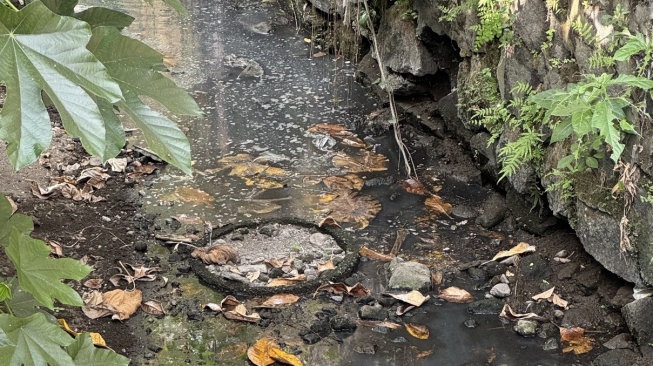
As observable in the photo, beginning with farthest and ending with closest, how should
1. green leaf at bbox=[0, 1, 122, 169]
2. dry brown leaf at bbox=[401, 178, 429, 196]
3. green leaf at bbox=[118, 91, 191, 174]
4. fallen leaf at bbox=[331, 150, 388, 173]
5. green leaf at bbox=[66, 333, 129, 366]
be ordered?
fallen leaf at bbox=[331, 150, 388, 173]
dry brown leaf at bbox=[401, 178, 429, 196]
green leaf at bbox=[66, 333, 129, 366]
green leaf at bbox=[118, 91, 191, 174]
green leaf at bbox=[0, 1, 122, 169]

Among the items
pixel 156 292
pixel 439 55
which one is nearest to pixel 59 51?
pixel 156 292

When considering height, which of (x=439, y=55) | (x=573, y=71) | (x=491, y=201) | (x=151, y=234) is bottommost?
(x=151, y=234)

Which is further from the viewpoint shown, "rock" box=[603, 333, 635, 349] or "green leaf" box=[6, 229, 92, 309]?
"rock" box=[603, 333, 635, 349]

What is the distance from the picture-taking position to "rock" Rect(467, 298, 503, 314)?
4.11 meters

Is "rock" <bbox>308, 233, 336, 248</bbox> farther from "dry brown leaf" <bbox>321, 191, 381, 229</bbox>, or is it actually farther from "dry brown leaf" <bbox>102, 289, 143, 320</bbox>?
"dry brown leaf" <bbox>102, 289, 143, 320</bbox>

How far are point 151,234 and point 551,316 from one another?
252 centimetres

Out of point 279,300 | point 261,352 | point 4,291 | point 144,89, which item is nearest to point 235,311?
point 279,300

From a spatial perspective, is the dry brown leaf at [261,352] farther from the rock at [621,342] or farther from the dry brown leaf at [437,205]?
the dry brown leaf at [437,205]

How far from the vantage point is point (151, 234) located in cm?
487

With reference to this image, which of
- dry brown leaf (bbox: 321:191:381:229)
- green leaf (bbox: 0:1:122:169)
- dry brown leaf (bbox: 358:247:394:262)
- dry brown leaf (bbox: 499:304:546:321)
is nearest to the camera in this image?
green leaf (bbox: 0:1:122:169)

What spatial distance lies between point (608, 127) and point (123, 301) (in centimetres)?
266

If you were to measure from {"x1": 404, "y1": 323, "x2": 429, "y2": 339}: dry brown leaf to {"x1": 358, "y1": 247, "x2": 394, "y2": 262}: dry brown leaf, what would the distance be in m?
0.67

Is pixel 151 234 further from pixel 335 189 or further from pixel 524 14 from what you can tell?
pixel 524 14

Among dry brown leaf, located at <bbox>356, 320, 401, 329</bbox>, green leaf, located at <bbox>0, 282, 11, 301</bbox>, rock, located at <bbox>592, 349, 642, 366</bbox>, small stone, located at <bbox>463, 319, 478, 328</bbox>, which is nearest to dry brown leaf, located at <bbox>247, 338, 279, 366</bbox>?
dry brown leaf, located at <bbox>356, 320, 401, 329</bbox>
